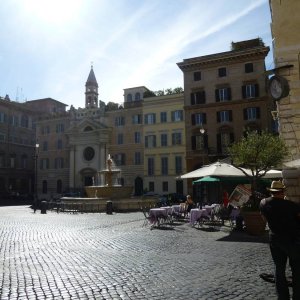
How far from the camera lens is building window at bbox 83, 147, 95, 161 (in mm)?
55156

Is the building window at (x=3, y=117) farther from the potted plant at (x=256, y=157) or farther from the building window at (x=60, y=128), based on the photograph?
the potted plant at (x=256, y=157)

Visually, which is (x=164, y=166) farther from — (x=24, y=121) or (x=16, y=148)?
(x=24, y=121)

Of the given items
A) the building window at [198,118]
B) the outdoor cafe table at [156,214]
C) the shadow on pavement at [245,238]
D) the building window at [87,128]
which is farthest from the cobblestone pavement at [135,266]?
the building window at [87,128]

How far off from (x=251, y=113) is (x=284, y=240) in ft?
125

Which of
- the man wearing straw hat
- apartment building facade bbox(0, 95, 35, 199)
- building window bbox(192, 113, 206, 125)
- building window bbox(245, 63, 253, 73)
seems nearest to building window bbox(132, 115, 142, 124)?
building window bbox(192, 113, 206, 125)

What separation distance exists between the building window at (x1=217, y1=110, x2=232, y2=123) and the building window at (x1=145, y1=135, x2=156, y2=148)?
10.3 metres

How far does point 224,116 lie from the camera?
1700 inches

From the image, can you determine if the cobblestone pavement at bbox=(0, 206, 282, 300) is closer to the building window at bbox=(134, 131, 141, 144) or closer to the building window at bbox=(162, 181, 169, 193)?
the building window at bbox=(162, 181, 169, 193)

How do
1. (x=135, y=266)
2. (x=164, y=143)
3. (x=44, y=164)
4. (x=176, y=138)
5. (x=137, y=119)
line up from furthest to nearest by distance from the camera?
(x=44, y=164)
(x=137, y=119)
(x=164, y=143)
(x=176, y=138)
(x=135, y=266)

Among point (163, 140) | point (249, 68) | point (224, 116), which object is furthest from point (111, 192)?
point (249, 68)

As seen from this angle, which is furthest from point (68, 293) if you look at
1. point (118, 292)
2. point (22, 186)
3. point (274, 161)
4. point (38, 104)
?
point (38, 104)

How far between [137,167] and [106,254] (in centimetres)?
4109

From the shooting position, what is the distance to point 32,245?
11398mm

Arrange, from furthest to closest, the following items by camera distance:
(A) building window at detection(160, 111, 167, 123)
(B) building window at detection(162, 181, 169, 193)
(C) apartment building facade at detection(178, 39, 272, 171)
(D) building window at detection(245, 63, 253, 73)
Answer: (A) building window at detection(160, 111, 167, 123), (B) building window at detection(162, 181, 169, 193), (D) building window at detection(245, 63, 253, 73), (C) apartment building facade at detection(178, 39, 272, 171)
